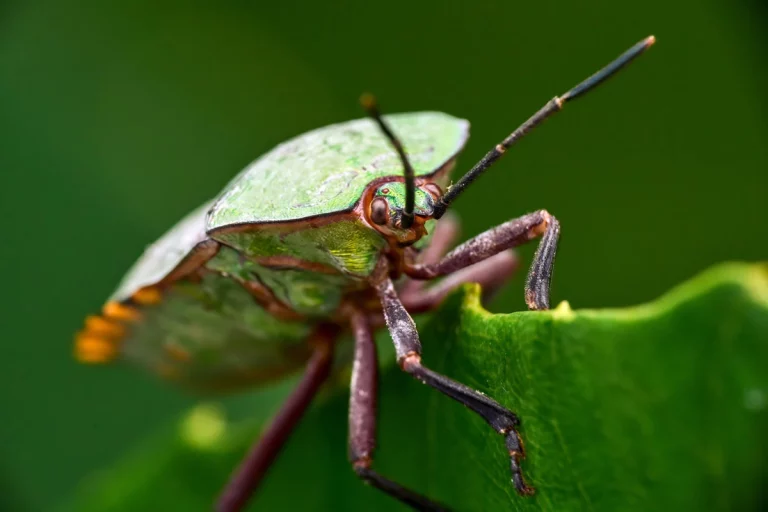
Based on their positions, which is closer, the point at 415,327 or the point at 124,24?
the point at 415,327

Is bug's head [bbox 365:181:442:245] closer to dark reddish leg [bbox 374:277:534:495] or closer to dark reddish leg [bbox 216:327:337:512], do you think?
dark reddish leg [bbox 374:277:534:495]

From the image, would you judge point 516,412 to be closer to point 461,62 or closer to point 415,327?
point 415,327

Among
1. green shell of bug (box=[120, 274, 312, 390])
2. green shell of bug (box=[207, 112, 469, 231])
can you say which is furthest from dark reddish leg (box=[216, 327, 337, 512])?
green shell of bug (box=[207, 112, 469, 231])

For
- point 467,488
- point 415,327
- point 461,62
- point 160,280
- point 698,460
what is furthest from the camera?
point 461,62

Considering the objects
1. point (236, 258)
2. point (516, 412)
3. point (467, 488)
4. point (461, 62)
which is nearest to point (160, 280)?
point (236, 258)

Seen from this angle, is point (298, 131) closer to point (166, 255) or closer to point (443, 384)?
point (166, 255)

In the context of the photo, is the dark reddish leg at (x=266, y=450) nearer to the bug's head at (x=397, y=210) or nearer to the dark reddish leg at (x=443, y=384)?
the dark reddish leg at (x=443, y=384)

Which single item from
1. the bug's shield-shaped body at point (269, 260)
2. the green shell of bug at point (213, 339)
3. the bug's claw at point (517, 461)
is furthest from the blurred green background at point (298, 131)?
the bug's claw at point (517, 461)
